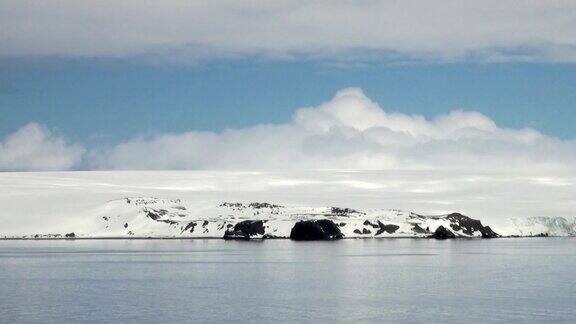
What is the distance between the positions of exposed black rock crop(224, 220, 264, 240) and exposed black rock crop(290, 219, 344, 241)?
5658mm

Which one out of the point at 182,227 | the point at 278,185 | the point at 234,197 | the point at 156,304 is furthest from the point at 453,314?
the point at 278,185

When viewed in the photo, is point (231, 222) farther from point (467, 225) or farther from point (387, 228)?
point (467, 225)

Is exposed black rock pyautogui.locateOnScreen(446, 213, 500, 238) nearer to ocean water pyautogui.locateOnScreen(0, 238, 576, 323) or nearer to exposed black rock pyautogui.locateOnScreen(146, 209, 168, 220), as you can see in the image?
exposed black rock pyautogui.locateOnScreen(146, 209, 168, 220)

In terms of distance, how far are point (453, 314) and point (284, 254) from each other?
47213 mm

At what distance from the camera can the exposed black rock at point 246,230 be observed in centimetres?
13012

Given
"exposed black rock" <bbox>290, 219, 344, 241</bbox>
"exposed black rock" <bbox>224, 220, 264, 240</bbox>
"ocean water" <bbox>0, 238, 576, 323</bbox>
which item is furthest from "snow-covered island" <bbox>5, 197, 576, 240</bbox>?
"ocean water" <bbox>0, 238, 576, 323</bbox>

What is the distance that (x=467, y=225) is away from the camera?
138 m

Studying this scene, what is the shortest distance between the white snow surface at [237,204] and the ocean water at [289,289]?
51875 millimetres

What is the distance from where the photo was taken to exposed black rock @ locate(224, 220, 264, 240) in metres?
130

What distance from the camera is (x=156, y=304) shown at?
4262 centimetres

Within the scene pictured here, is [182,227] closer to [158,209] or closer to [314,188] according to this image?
[158,209]

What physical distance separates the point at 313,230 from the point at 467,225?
27279mm

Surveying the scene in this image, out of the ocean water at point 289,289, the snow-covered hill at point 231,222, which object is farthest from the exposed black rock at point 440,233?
the ocean water at point 289,289

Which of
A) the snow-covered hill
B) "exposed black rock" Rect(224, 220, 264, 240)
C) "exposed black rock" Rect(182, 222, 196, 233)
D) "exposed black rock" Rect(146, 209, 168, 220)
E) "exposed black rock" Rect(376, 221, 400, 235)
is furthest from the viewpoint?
"exposed black rock" Rect(376, 221, 400, 235)
